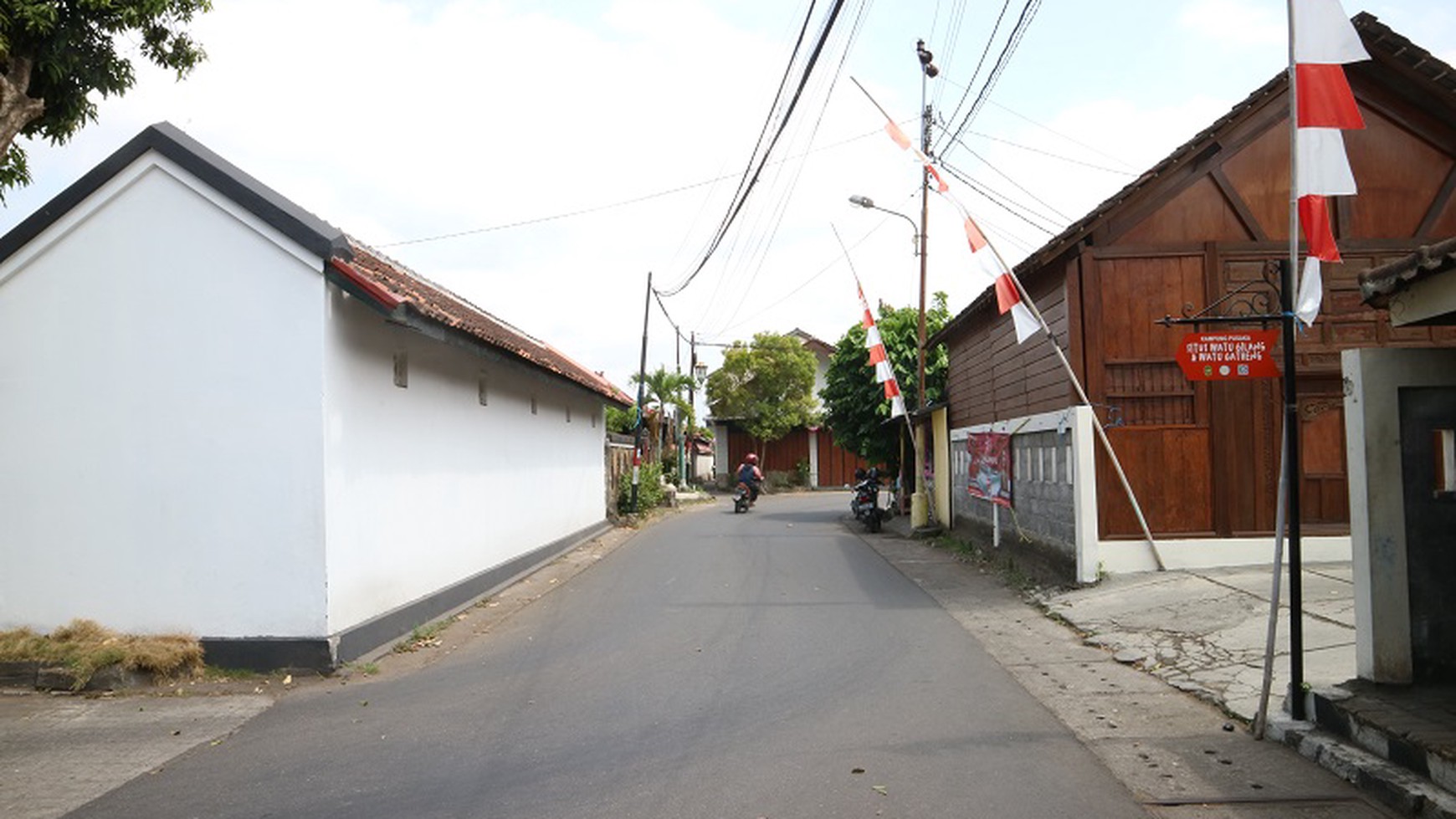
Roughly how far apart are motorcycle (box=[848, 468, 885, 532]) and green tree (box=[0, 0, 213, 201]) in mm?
17311

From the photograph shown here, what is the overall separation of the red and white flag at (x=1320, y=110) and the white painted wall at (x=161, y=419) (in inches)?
275

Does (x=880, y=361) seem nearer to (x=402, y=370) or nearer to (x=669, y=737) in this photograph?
(x=402, y=370)

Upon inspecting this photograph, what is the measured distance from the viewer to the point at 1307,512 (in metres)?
11.5

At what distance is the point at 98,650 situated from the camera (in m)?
7.64

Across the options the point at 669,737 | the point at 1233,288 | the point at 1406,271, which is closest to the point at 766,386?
the point at 1233,288

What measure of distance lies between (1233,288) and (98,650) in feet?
38.1

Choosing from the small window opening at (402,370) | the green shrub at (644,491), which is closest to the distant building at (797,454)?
the green shrub at (644,491)

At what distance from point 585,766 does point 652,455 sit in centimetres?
3578

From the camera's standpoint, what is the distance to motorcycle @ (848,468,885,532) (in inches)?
895

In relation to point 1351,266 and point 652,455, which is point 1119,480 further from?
point 652,455

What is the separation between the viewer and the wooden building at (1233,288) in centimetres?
1138

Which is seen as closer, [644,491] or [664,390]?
[644,491]

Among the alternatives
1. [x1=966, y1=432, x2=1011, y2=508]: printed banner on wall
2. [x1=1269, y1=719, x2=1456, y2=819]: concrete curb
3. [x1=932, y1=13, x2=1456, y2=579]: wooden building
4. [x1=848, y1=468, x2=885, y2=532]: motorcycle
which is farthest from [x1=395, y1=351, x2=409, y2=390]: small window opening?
[x1=848, y1=468, x2=885, y2=532]: motorcycle

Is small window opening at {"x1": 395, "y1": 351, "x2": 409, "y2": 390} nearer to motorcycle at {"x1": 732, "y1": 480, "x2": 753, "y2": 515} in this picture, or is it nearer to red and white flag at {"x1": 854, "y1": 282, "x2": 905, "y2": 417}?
red and white flag at {"x1": 854, "y1": 282, "x2": 905, "y2": 417}
